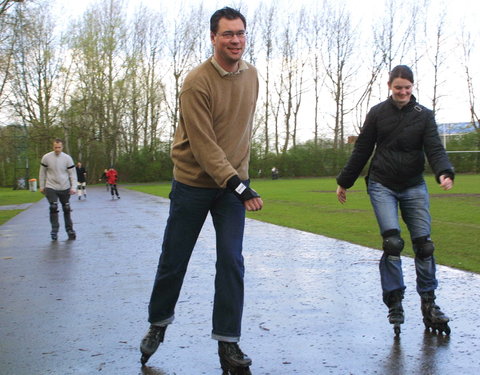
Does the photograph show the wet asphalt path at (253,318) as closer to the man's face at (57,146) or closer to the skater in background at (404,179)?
the skater in background at (404,179)

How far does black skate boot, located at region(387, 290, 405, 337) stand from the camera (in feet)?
13.5

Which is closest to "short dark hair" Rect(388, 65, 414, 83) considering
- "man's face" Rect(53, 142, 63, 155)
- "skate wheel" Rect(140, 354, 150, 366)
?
"skate wheel" Rect(140, 354, 150, 366)

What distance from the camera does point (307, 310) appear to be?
192 inches

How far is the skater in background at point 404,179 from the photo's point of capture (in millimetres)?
4297

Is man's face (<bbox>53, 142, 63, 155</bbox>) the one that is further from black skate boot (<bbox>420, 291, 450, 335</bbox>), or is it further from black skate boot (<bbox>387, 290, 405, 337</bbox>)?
black skate boot (<bbox>420, 291, 450, 335</bbox>)

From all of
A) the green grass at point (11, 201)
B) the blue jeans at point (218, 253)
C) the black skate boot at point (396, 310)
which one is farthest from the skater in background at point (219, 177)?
the green grass at point (11, 201)

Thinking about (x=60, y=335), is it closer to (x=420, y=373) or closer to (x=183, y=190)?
(x=183, y=190)

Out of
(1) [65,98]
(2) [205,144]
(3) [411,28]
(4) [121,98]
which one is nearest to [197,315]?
(2) [205,144]

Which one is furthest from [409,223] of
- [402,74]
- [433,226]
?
[433,226]

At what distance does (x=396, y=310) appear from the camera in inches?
164

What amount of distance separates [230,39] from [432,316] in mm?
2321

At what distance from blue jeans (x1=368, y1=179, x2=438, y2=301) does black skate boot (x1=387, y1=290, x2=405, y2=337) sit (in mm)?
53

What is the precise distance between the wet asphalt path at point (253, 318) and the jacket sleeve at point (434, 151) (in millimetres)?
1127

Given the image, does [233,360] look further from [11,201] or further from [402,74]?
[11,201]
